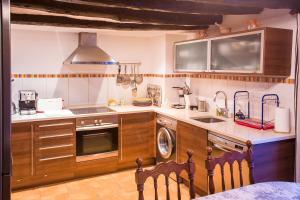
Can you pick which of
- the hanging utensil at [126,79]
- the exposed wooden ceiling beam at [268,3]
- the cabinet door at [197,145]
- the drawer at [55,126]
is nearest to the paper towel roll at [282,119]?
the cabinet door at [197,145]

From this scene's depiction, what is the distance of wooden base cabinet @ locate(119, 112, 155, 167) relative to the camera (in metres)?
3.91

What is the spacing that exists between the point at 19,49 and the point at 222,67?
266 cm

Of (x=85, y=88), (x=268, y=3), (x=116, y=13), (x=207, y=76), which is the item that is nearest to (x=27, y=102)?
(x=85, y=88)

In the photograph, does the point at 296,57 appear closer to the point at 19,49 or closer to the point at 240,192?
the point at 240,192

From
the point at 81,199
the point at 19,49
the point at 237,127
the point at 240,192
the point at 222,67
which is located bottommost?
the point at 81,199

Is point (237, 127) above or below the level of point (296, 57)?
below

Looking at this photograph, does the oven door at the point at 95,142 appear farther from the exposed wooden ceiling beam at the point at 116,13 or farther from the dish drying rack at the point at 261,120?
the dish drying rack at the point at 261,120

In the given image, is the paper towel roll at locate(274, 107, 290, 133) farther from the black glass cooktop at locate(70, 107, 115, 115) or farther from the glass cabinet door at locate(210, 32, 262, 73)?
the black glass cooktop at locate(70, 107, 115, 115)

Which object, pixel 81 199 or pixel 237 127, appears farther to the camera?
pixel 81 199

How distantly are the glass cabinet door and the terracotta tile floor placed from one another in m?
1.56

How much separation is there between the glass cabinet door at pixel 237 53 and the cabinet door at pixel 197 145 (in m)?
0.75

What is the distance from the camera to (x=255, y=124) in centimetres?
287

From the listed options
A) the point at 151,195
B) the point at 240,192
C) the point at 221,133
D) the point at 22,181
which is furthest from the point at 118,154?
the point at 240,192

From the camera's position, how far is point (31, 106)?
3602mm
